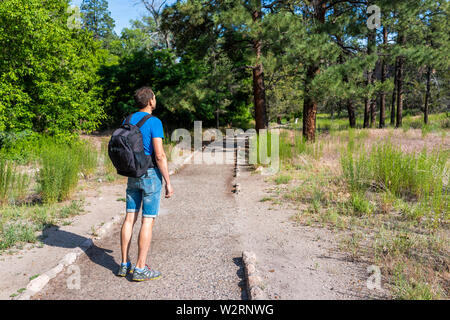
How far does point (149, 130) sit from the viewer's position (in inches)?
119

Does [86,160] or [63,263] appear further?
[86,160]

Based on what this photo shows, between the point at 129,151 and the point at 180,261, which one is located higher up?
the point at 129,151

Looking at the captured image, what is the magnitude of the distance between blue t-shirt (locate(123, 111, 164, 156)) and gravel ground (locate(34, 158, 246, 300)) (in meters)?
1.30

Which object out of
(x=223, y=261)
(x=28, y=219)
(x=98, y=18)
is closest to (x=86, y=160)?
(x=28, y=219)

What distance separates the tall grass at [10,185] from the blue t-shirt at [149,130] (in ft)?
11.5

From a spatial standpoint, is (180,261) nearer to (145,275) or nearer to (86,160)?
(145,275)

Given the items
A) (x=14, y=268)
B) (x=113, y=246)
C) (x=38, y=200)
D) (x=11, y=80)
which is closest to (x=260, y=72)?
(x=11, y=80)

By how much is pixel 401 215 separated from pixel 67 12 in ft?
43.7

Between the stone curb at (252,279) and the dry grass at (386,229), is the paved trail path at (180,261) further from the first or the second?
the dry grass at (386,229)

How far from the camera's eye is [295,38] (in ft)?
35.1

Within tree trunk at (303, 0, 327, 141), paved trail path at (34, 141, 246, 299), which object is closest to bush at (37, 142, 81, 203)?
paved trail path at (34, 141, 246, 299)

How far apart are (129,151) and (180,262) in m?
1.46

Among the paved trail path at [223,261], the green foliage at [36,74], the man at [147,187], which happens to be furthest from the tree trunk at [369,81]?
the man at [147,187]

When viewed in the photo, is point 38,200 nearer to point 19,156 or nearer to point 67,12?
point 19,156
